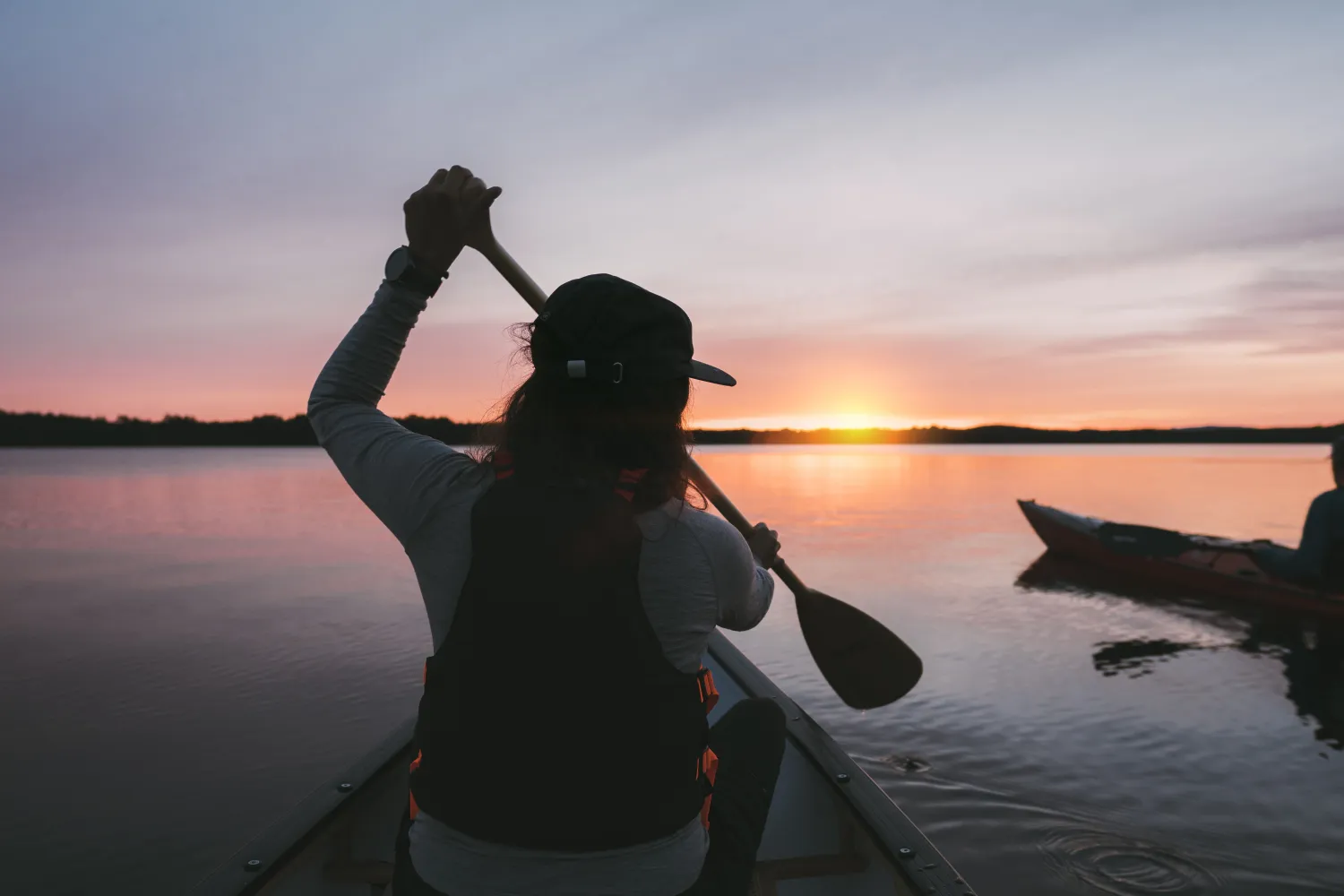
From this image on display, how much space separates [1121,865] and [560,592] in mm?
5125

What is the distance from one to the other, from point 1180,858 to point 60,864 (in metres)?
7.06

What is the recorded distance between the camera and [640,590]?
56.9 inches

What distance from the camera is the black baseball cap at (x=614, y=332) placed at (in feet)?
5.02

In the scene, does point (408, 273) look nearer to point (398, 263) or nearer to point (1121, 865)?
point (398, 263)

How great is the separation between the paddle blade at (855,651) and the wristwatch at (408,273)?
289 centimetres

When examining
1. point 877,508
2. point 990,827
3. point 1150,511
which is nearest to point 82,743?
point 990,827

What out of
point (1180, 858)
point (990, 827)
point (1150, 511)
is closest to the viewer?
point (1180, 858)

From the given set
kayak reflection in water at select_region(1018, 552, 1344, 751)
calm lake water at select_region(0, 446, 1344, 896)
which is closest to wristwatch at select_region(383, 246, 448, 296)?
calm lake water at select_region(0, 446, 1344, 896)

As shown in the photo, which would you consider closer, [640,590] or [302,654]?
[640,590]

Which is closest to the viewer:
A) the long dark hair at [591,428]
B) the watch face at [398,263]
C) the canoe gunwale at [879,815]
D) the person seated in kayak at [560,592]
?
the person seated in kayak at [560,592]

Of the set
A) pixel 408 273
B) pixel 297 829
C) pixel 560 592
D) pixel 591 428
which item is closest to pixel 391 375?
pixel 408 273

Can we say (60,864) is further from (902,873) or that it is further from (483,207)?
(483,207)

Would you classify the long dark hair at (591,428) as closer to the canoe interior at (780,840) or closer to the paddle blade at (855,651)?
the canoe interior at (780,840)

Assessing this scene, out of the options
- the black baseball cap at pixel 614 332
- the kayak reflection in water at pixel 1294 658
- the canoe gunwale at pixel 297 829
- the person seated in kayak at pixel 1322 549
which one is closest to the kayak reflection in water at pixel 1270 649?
the kayak reflection in water at pixel 1294 658
